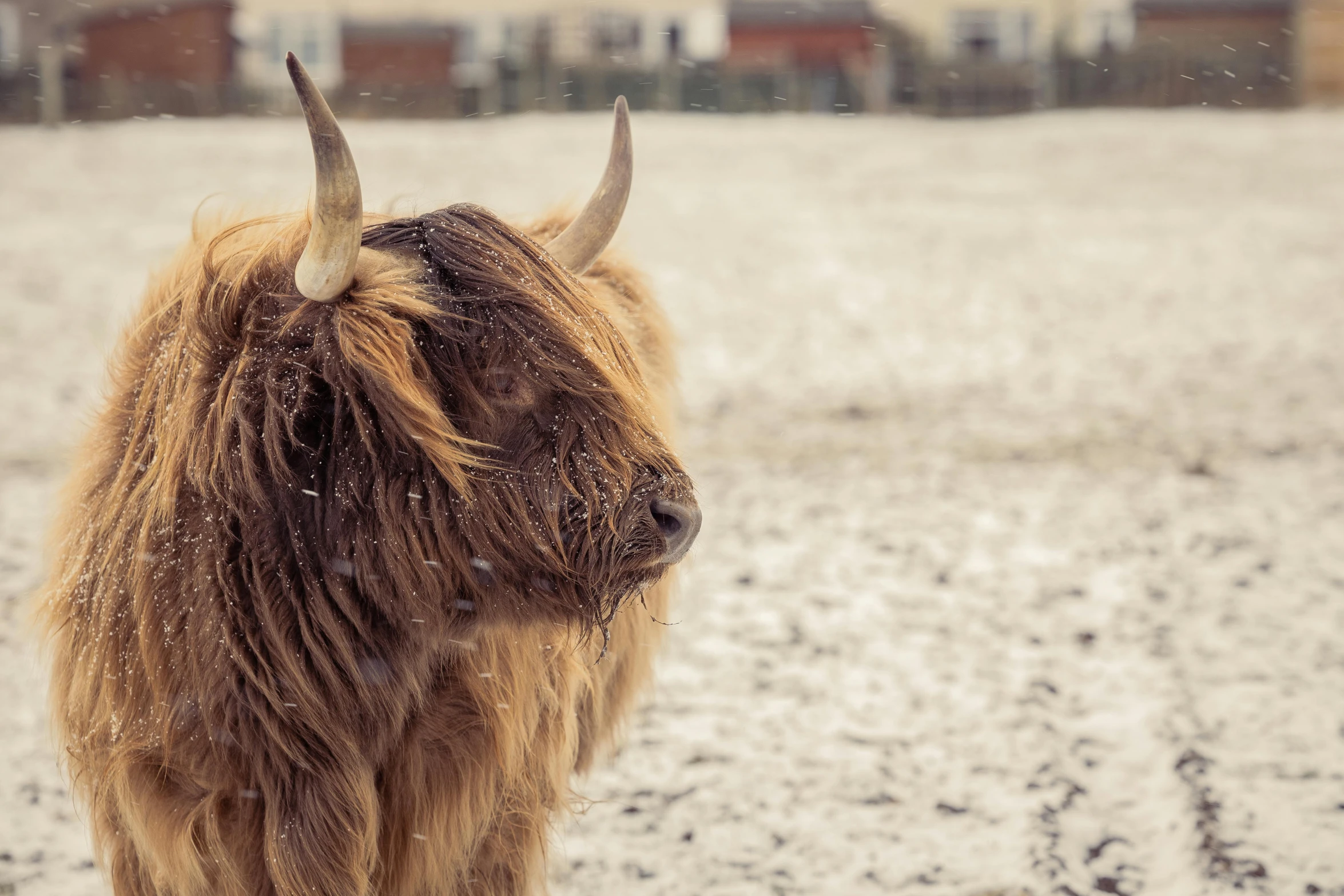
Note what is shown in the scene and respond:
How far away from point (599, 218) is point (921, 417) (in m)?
6.31

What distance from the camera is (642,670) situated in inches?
132

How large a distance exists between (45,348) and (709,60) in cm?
1980

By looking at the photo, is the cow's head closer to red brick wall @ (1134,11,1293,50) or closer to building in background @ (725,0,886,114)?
red brick wall @ (1134,11,1293,50)

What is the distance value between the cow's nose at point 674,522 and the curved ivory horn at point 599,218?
70cm

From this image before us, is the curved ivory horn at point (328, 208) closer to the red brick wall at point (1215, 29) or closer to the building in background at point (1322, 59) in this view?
the red brick wall at point (1215, 29)

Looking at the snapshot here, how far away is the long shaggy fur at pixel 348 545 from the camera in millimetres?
2088

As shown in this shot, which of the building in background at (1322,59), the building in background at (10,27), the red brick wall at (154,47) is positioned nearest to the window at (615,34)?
the red brick wall at (154,47)

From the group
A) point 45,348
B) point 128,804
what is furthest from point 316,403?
point 45,348

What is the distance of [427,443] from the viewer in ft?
6.76

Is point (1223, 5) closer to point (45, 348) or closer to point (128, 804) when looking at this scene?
point (45, 348)

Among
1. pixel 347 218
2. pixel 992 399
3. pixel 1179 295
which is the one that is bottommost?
pixel 992 399

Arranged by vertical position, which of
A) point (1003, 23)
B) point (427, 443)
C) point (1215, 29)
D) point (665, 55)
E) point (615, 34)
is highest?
point (1003, 23)

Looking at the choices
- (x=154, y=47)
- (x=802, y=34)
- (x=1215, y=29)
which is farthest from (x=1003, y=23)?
(x=154, y=47)

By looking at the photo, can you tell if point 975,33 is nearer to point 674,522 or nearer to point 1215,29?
point 1215,29
